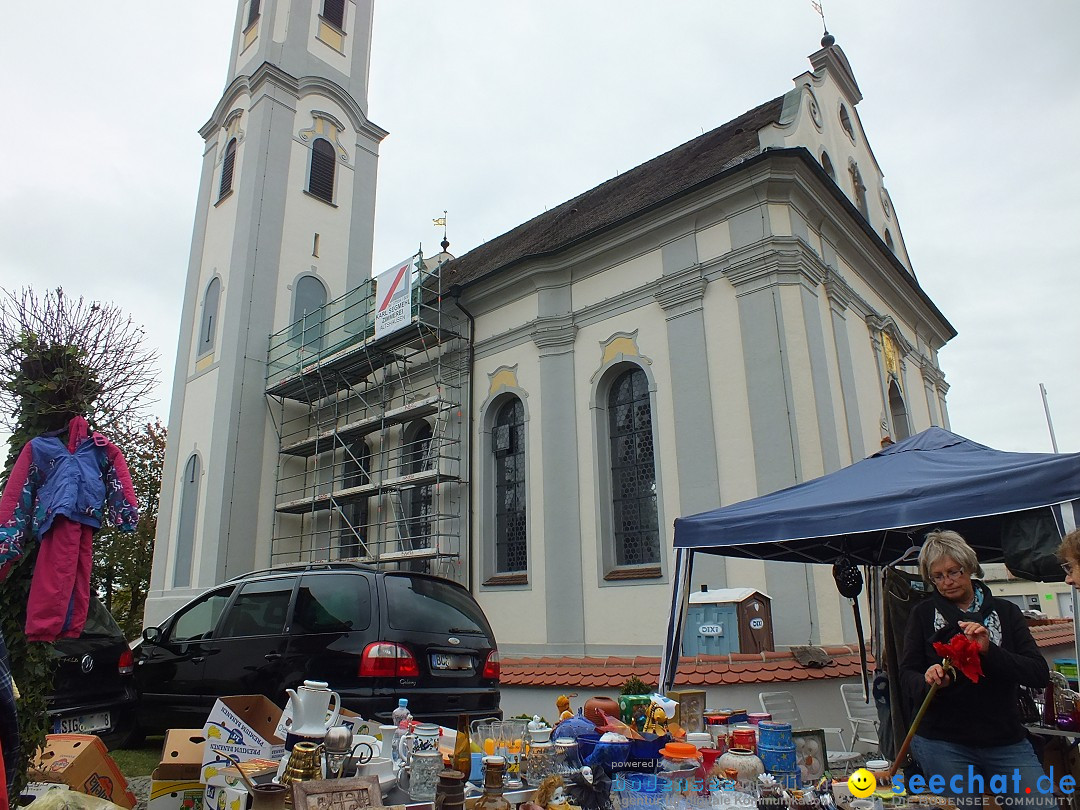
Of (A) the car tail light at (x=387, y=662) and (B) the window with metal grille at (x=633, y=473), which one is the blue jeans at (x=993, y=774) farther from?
(B) the window with metal grille at (x=633, y=473)

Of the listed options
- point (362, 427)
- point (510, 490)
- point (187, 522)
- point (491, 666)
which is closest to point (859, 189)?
point (510, 490)

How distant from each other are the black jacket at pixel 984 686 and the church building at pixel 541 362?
239 inches

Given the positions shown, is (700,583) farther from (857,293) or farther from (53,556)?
(53,556)

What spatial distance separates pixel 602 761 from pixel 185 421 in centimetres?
1785

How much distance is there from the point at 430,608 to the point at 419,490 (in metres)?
9.27

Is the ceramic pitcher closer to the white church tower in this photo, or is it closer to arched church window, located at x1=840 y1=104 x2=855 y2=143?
the white church tower

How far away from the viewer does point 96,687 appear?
641 cm

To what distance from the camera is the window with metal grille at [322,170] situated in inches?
751

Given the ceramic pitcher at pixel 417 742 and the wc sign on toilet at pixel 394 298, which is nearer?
the ceramic pitcher at pixel 417 742

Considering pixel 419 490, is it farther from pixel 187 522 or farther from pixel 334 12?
pixel 334 12

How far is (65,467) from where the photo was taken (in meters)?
4.06

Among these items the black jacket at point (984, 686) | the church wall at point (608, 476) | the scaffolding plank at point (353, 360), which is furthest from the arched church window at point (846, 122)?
the black jacket at point (984, 686)

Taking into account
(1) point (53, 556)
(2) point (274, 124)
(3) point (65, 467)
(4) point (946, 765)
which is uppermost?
(2) point (274, 124)

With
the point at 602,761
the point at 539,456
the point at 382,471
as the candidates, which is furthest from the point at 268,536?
the point at 602,761
